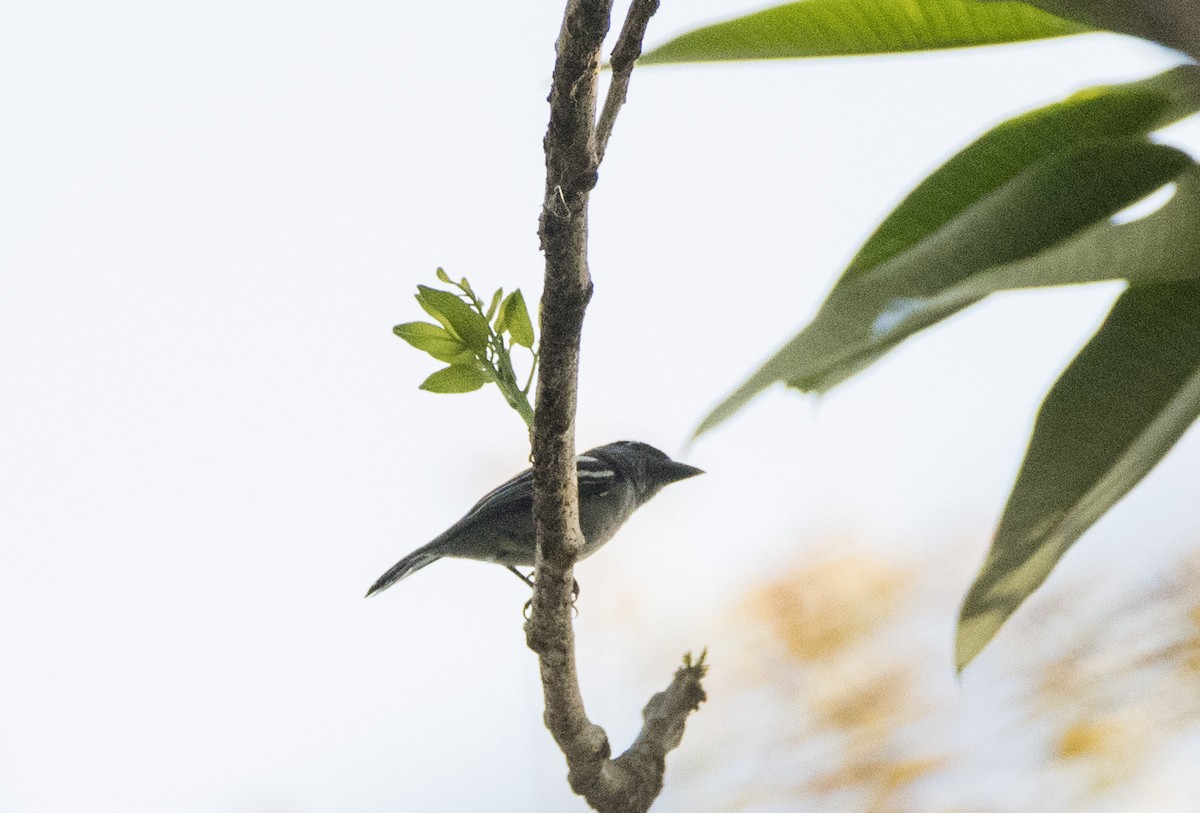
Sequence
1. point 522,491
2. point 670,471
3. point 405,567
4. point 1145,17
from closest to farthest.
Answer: point 1145,17
point 522,491
point 405,567
point 670,471

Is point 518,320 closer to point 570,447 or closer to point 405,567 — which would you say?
point 570,447

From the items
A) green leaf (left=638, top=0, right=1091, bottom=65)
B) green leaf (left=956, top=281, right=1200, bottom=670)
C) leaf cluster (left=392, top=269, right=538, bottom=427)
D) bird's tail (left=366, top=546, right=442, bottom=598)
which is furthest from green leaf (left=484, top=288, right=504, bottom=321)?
bird's tail (left=366, top=546, right=442, bottom=598)

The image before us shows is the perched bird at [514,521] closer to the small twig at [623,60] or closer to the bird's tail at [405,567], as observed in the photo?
the bird's tail at [405,567]

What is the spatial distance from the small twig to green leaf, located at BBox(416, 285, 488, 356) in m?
0.40

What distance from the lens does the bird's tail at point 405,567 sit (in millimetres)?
2992

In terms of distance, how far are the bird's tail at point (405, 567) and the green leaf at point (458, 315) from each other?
4.46 feet

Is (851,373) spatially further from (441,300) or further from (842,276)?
(441,300)

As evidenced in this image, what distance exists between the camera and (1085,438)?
1449mm

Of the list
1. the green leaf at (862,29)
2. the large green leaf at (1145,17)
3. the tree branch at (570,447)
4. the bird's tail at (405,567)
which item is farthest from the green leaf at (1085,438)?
the bird's tail at (405,567)

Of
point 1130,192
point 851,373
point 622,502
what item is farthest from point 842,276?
point 622,502

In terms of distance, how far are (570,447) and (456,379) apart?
23cm

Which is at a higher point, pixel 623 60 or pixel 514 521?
pixel 514 521

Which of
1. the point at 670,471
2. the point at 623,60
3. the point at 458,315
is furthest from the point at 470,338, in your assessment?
the point at 670,471

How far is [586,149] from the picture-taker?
1.37 m
